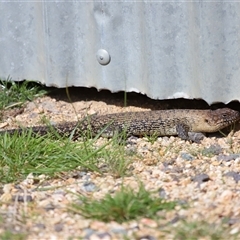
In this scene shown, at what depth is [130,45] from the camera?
715 centimetres

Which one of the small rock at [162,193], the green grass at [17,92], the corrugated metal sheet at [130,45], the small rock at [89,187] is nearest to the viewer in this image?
the small rock at [162,193]

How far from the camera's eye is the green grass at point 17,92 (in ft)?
25.8

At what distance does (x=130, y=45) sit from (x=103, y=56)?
33 centimetres

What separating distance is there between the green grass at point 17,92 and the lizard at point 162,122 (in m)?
0.91

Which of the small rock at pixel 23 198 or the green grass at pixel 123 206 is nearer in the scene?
the green grass at pixel 123 206

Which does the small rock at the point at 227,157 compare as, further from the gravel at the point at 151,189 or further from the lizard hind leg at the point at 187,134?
the lizard hind leg at the point at 187,134

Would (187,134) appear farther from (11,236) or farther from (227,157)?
(11,236)

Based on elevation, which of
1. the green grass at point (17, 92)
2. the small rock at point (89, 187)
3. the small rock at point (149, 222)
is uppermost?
the green grass at point (17, 92)

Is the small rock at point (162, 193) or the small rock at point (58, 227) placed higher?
the small rock at point (162, 193)

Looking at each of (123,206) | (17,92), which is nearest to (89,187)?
(123,206)

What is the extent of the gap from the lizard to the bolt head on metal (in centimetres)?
60

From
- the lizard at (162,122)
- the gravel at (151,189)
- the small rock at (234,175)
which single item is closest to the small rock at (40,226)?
the gravel at (151,189)

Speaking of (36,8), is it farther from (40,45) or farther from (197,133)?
(197,133)

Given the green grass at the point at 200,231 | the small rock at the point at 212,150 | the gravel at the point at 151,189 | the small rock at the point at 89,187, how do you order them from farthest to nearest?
1. the small rock at the point at 212,150
2. the small rock at the point at 89,187
3. the gravel at the point at 151,189
4. the green grass at the point at 200,231
